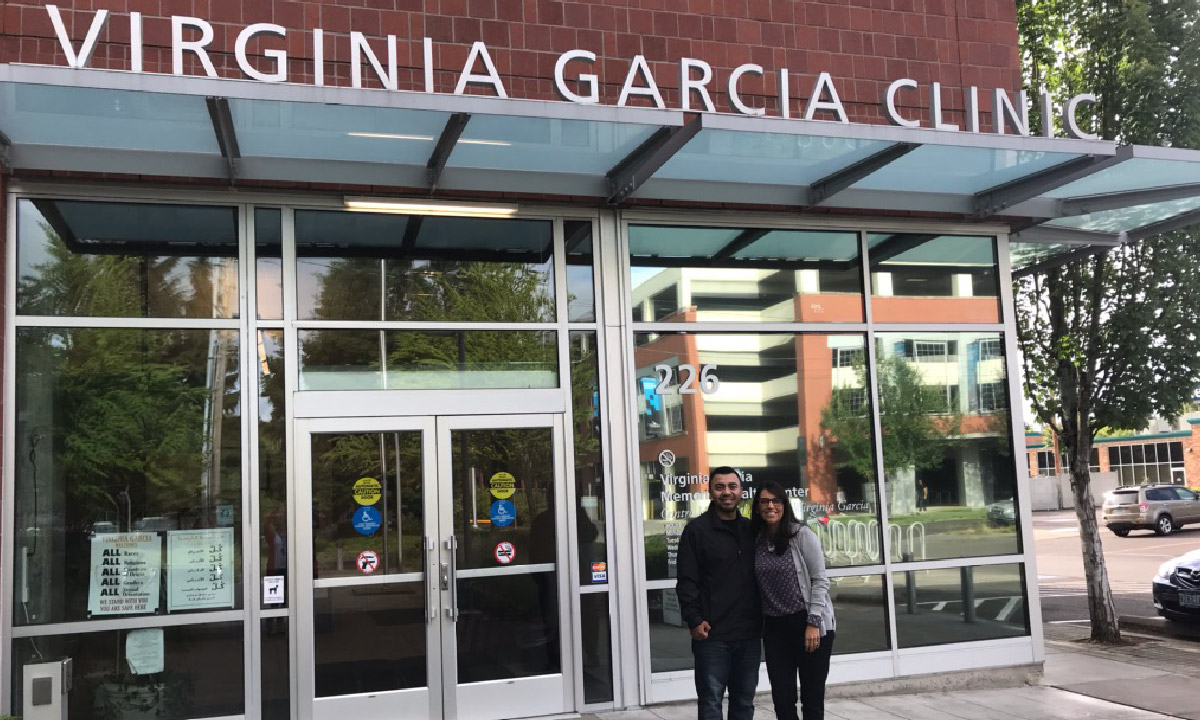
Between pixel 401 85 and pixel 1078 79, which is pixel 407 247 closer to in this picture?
pixel 401 85

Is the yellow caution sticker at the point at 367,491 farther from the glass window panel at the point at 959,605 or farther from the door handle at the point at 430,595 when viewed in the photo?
the glass window panel at the point at 959,605

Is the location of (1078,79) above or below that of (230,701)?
above

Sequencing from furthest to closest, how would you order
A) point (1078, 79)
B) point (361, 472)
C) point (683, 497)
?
point (1078, 79) → point (683, 497) → point (361, 472)

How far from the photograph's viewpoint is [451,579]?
7254 mm

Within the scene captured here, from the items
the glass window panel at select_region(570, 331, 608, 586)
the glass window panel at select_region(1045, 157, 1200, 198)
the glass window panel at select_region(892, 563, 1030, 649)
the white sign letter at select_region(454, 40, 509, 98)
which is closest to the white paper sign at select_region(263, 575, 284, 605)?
the glass window panel at select_region(570, 331, 608, 586)

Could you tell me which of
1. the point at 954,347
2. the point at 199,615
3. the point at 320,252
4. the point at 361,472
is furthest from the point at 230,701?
the point at 954,347

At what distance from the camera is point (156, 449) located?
6.89 m

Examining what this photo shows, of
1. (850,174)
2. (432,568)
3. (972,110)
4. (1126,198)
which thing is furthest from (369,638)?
(1126,198)

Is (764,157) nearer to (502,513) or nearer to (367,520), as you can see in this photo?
(502,513)

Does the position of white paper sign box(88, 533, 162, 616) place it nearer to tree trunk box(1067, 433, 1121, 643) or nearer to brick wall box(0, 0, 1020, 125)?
brick wall box(0, 0, 1020, 125)

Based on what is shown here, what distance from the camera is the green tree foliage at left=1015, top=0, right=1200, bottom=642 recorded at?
11.3 meters

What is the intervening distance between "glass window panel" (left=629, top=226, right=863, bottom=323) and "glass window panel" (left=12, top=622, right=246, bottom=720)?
383 centimetres

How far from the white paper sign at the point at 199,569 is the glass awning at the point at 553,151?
7.90 feet

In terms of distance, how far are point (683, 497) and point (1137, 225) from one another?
498cm
